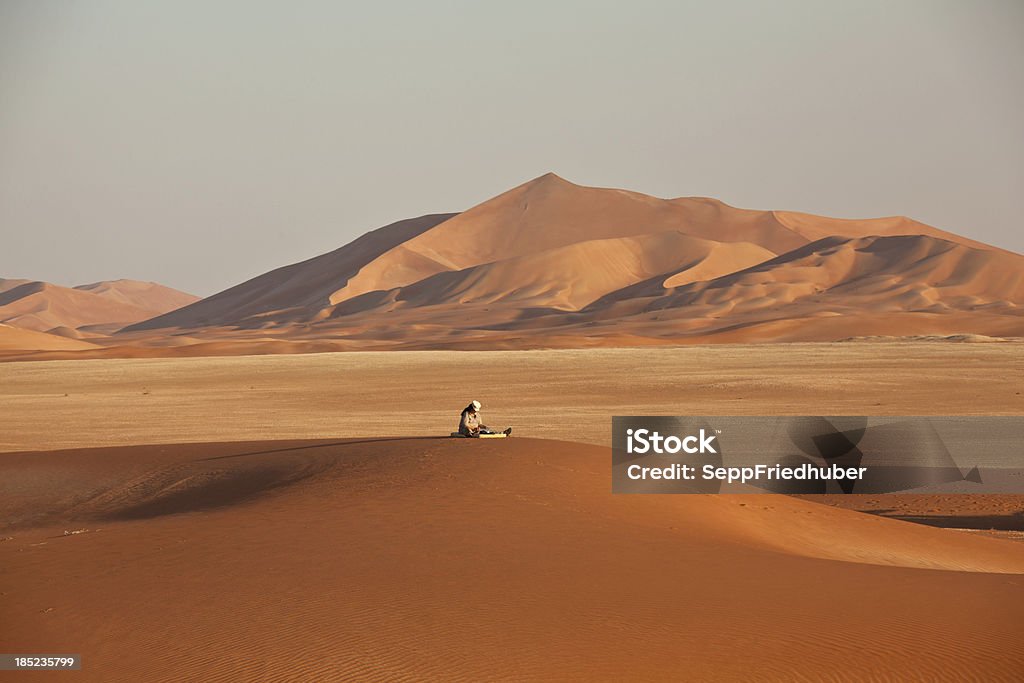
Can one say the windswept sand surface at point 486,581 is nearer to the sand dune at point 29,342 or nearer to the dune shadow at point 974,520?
the dune shadow at point 974,520

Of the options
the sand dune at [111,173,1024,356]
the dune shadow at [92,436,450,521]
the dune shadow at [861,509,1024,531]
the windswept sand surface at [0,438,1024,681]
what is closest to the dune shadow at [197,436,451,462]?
the dune shadow at [92,436,450,521]

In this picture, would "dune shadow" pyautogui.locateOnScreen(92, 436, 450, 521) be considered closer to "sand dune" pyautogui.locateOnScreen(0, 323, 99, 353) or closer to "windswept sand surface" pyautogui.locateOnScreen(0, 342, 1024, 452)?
"windswept sand surface" pyautogui.locateOnScreen(0, 342, 1024, 452)

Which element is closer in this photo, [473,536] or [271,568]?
[271,568]

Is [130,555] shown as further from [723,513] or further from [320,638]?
[723,513]

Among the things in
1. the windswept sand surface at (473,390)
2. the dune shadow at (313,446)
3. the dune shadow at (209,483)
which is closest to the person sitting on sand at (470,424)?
the dune shadow at (313,446)

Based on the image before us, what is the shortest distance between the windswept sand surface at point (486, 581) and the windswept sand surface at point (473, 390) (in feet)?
37.1

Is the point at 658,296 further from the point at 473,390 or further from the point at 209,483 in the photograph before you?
the point at 209,483

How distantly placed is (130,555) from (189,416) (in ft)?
77.8

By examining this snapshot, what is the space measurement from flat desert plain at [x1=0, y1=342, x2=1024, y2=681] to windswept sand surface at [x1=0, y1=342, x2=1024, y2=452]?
10384 millimetres

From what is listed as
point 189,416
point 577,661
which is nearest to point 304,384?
point 189,416

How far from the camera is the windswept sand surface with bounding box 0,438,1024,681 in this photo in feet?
26.7

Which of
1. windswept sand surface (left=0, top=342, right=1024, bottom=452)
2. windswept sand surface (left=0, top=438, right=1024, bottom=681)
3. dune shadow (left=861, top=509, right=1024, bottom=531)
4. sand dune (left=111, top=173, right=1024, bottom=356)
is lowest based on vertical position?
dune shadow (left=861, top=509, right=1024, bottom=531)

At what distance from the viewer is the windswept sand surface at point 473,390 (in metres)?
30.8

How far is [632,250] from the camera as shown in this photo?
185 meters
